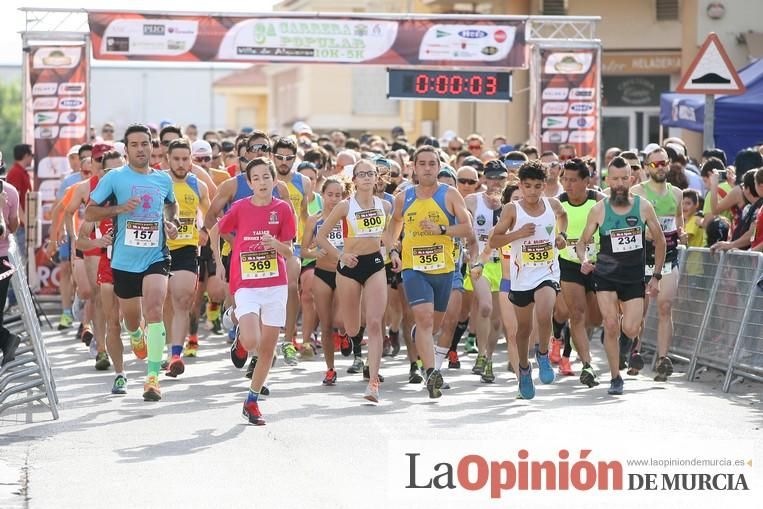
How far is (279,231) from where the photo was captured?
1159 cm

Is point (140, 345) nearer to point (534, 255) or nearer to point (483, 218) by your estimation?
point (534, 255)

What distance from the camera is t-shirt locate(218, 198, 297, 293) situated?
1139 cm

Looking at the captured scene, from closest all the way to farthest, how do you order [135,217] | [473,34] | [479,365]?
[135,217] < [479,365] < [473,34]

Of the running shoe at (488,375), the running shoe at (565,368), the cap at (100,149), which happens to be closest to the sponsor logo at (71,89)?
the cap at (100,149)

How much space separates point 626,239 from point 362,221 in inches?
83.1

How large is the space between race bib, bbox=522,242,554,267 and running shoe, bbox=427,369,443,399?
1.07 metres

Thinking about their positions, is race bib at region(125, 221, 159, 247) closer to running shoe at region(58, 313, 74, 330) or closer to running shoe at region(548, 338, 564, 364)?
running shoe at region(548, 338, 564, 364)

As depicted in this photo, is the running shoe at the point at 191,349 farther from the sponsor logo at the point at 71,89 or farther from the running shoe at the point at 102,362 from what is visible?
the sponsor logo at the point at 71,89

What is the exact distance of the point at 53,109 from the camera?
2159 centimetres

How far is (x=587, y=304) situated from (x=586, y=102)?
352 inches

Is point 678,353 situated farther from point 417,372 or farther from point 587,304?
point 417,372

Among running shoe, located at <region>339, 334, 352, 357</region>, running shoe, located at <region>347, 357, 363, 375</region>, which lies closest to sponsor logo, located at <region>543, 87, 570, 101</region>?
running shoe, located at <region>339, 334, 352, 357</region>

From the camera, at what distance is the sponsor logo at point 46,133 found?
21.6 m

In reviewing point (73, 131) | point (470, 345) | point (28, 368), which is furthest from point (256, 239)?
point (73, 131)
